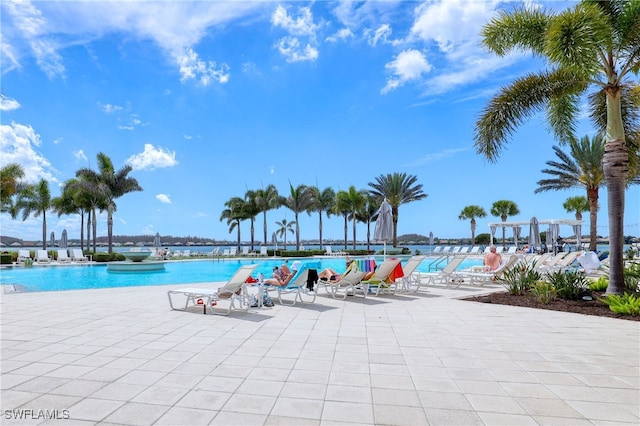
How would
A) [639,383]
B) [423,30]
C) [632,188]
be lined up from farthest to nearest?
[632,188] → [423,30] → [639,383]

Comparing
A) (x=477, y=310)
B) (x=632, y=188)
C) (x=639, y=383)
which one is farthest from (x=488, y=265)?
(x=632, y=188)

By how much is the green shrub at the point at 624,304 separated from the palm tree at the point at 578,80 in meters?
0.65

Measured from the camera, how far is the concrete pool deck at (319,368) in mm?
2945

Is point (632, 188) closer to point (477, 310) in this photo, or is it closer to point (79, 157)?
point (477, 310)

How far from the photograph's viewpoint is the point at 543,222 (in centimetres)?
2612

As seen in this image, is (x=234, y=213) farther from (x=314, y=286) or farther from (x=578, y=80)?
(x=578, y=80)

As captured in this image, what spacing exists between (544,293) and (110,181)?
27.5m

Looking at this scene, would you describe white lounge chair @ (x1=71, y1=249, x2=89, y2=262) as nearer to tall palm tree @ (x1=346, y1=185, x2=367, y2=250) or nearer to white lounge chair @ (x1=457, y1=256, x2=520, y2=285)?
tall palm tree @ (x1=346, y1=185, x2=367, y2=250)

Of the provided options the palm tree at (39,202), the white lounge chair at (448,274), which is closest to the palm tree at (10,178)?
the palm tree at (39,202)

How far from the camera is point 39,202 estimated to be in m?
32.8

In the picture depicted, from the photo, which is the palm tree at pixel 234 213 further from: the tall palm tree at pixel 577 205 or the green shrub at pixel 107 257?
the tall palm tree at pixel 577 205

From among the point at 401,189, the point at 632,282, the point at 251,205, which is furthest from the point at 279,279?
the point at 251,205

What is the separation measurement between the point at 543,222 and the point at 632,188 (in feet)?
17.8

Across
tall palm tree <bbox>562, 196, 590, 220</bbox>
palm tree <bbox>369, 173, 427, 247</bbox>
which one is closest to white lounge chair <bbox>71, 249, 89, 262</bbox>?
palm tree <bbox>369, 173, 427, 247</bbox>
